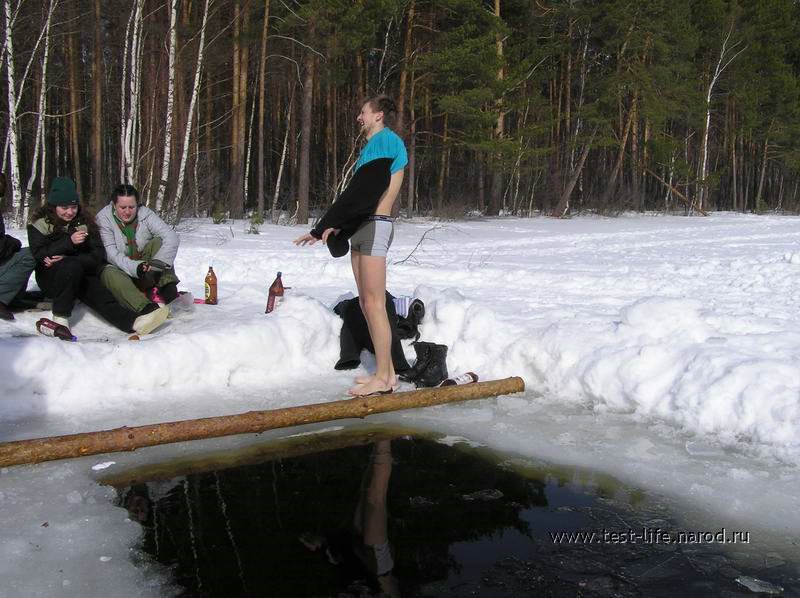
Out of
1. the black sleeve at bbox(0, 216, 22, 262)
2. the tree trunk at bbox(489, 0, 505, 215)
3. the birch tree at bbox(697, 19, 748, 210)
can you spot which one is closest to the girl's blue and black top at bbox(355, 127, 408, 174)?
the black sleeve at bbox(0, 216, 22, 262)

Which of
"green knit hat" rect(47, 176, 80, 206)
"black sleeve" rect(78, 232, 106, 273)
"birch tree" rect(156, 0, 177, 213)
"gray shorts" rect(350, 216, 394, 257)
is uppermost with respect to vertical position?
"birch tree" rect(156, 0, 177, 213)

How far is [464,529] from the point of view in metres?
2.92

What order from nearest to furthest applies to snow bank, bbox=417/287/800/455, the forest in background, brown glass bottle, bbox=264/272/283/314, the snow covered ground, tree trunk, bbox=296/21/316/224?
1. the snow covered ground
2. snow bank, bbox=417/287/800/455
3. brown glass bottle, bbox=264/272/283/314
4. the forest in background
5. tree trunk, bbox=296/21/316/224

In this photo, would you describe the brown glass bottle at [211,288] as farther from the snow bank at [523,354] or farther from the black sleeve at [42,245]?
the black sleeve at [42,245]

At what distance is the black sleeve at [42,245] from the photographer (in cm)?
562

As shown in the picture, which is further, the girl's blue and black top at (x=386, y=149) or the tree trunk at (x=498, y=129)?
the tree trunk at (x=498, y=129)

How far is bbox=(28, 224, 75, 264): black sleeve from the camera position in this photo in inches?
221

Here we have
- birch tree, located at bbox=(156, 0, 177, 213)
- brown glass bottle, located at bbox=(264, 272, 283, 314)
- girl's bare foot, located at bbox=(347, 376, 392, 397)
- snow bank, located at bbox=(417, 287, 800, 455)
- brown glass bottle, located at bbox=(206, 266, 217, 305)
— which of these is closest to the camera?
snow bank, located at bbox=(417, 287, 800, 455)

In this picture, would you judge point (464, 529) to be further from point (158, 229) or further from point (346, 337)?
point (158, 229)

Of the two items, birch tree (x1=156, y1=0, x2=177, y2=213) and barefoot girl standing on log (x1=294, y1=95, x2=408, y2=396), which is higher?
birch tree (x1=156, y1=0, x2=177, y2=213)

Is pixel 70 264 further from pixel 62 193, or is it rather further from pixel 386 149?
pixel 386 149

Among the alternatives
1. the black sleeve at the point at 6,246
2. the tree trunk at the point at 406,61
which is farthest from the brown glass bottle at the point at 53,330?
the tree trunk at the point at 406,61

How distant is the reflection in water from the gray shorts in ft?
5.39

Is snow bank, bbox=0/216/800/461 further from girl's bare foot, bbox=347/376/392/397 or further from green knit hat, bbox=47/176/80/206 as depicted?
green knit hat, bbox=47/176/80/206
